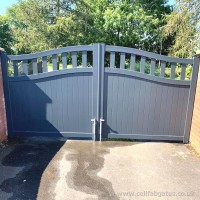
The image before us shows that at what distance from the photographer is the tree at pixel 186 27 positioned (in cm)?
916

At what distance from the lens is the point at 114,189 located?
2.53 meters

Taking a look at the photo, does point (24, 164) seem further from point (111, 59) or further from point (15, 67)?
point (111, 59)

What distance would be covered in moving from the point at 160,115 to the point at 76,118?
61.2 inches

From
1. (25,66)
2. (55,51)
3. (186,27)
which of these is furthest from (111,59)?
(186,27)

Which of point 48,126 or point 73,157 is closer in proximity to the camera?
point 73,157

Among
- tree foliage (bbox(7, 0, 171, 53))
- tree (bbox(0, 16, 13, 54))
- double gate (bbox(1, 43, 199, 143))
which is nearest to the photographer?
double gate (bbox(1, 43, 199, 143))

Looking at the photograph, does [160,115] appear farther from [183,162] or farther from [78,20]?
[78,20]

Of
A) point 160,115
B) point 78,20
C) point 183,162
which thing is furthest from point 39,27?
point 183,162

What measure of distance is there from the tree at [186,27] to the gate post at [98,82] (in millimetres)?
7016

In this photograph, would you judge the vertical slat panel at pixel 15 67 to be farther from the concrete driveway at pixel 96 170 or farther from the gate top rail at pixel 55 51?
the concrete driveway at pixel 96 170

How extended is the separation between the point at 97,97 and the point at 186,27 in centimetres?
791

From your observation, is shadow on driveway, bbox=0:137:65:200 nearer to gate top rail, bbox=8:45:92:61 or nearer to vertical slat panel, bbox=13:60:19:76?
vertical slat panel, bbox=13:60:19:76

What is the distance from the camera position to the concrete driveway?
2.47 meters

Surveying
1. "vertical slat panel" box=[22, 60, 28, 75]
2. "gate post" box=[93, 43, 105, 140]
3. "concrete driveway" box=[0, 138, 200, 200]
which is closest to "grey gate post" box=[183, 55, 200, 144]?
"concrete driveway" box=[0, 138, 200, 200]
